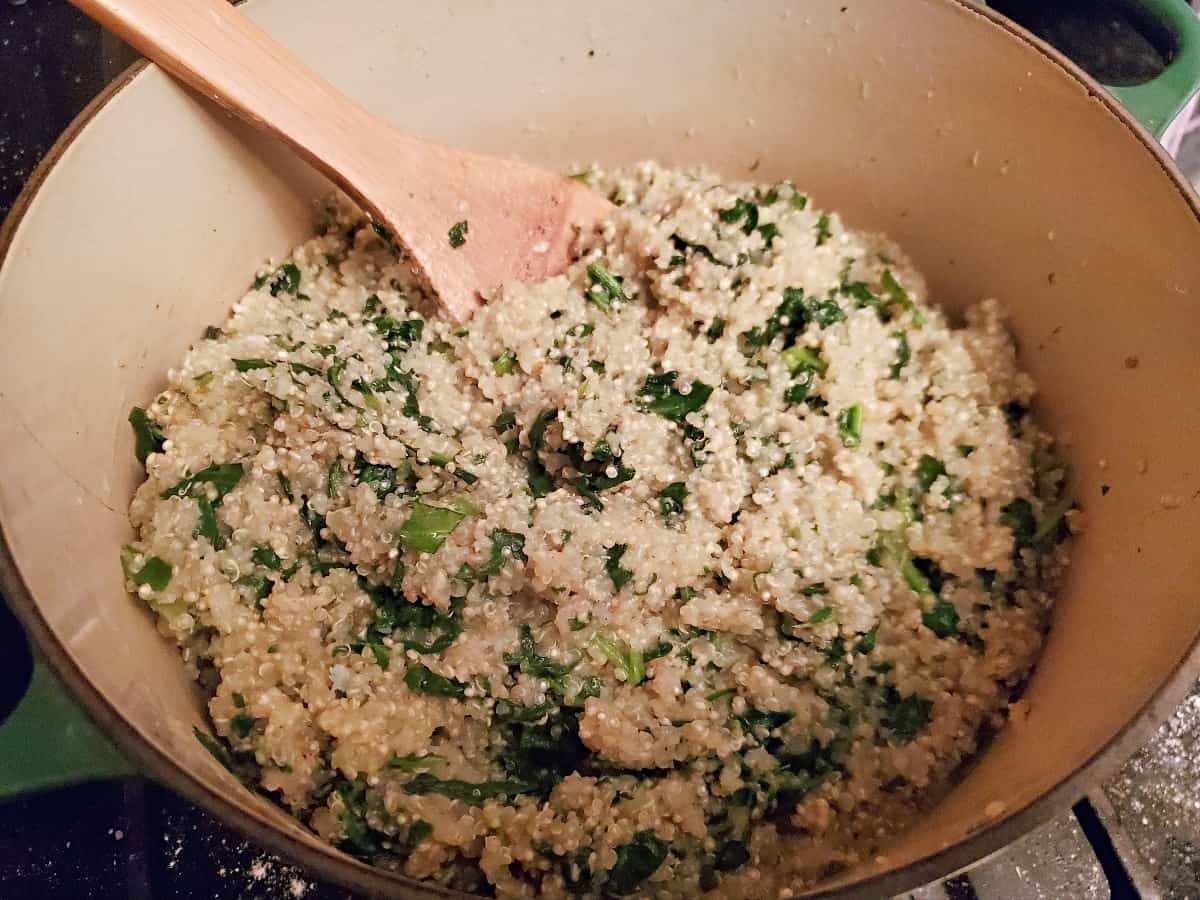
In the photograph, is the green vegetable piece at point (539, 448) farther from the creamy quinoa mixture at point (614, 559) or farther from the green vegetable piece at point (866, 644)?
the green vegetable piece at point (866, 644)

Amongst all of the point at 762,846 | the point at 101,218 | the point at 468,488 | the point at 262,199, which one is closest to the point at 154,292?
the point at 101,218

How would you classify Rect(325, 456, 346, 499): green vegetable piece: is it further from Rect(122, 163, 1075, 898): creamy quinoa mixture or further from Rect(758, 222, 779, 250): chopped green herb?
Rect(758, 222, 779, 250): chopped green herb

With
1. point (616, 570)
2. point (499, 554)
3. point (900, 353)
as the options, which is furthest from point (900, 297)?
point (499, 554)

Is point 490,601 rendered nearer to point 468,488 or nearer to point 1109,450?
point 468,488

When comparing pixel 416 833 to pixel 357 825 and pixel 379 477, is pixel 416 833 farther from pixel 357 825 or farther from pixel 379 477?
pixel 379 477

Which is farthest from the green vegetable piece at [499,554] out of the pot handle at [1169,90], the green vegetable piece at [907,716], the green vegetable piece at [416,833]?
the pot handle at [1169,90]
